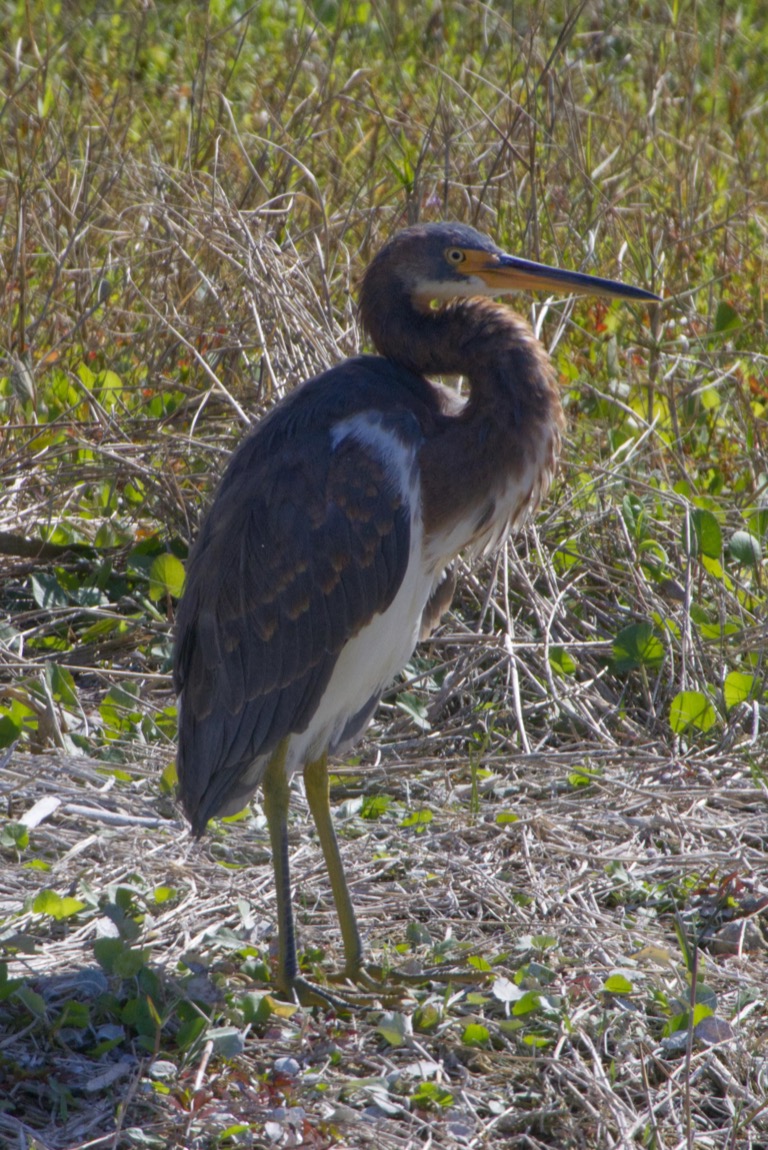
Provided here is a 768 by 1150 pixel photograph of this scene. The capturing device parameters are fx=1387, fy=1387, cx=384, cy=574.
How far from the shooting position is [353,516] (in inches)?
134

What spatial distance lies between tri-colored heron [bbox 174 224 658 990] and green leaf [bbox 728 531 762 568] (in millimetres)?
1343

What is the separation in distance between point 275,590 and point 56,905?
932 mm

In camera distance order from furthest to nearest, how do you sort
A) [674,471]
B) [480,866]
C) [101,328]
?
[101,328], [674,471], [480,866]

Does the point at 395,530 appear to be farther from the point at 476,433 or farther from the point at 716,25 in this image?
the point at 716,25

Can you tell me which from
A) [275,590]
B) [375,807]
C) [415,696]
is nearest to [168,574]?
[415,696]

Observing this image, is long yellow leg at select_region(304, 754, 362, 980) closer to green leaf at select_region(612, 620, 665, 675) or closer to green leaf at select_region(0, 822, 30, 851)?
green leaf at select_region(0, 822, 30, 851)

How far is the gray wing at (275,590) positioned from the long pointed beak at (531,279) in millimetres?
638

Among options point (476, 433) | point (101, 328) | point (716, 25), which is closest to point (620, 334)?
point (101, 328)

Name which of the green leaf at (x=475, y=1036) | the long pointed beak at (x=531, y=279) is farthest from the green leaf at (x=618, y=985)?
the long pointed beak at (x=531, y=279)

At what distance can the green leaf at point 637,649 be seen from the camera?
15.0 ft

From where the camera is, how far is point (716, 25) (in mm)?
9484

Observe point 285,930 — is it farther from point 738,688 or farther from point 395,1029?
point 738,688

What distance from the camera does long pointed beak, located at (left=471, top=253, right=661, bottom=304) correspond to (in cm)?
366

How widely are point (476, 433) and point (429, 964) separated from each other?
136 cm
